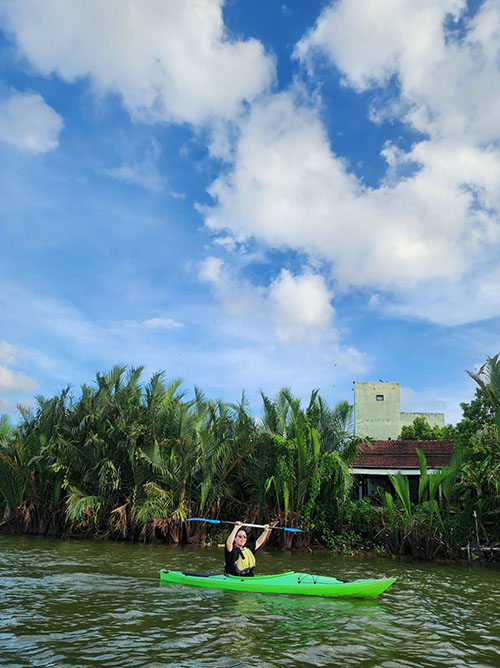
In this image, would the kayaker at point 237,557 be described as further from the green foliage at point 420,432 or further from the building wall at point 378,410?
the building wall at point 378,410

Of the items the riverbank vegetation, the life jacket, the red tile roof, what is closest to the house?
the red tile roof

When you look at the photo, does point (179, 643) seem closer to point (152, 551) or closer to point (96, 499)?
point (152, 551)

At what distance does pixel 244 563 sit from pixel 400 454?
1569 centimetres

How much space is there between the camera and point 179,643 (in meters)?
7.57

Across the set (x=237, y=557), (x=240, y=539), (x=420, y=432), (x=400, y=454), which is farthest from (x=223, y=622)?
(x=420, y=432)

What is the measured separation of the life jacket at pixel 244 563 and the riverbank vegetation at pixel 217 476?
6.98 metres

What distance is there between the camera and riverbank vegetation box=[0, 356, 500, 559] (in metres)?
18.5

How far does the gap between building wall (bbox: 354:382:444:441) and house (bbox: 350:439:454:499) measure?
2244 cm

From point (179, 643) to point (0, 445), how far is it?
18495 mm

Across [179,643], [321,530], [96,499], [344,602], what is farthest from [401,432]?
[179,643]

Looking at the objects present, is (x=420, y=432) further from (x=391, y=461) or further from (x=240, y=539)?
(x=240, y=539)

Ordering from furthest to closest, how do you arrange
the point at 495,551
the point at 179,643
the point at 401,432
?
the point at 401,432
the point at 495,551
the point at 179,643

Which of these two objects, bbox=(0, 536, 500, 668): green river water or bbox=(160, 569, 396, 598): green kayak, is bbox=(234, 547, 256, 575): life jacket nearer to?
bbox=(160, 569, 396, 598): green kayak

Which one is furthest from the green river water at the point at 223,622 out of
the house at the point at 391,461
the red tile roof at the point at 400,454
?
the red tile roof at the point at 400,454
